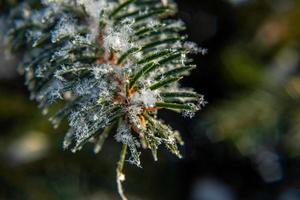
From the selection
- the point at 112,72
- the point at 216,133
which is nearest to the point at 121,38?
the point at 112,72

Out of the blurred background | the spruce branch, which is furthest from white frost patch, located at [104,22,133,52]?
the blurred background

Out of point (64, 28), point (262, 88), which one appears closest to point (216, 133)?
point (262, 88)

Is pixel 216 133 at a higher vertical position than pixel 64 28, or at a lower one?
lower

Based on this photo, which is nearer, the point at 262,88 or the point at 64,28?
the point at 64,28

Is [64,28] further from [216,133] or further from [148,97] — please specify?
[216,133]

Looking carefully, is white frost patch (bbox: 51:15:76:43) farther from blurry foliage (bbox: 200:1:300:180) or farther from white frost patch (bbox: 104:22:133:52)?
blurry foliage (bbox: 200:1:300:180)

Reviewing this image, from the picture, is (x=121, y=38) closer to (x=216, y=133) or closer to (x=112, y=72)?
(x=112, y=72)

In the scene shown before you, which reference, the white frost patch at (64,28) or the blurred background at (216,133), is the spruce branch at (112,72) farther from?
the blurred background at (216,133)
